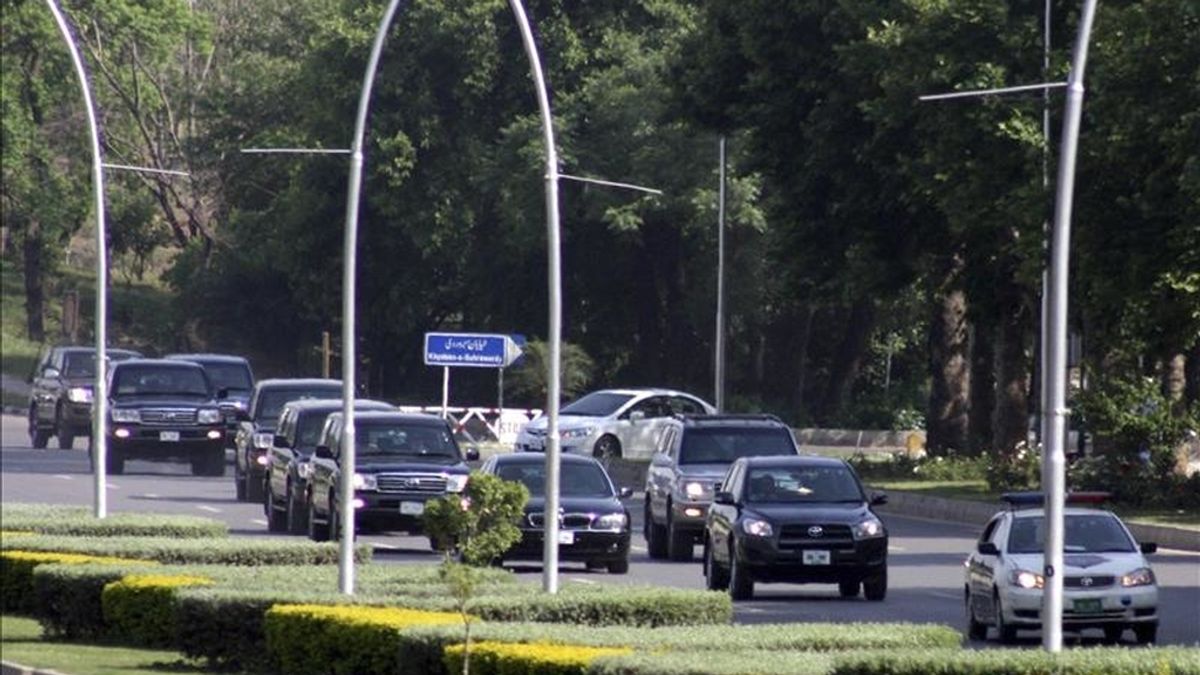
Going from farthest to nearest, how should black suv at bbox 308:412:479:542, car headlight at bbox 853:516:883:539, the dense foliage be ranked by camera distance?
1. the dense foliage
2. black suv at bbox 308:412:479:542
3. car headlight at bbox 853:516:883:539

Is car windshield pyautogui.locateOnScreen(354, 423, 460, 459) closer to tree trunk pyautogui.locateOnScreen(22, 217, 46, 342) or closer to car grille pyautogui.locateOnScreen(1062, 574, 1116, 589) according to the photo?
car grille pyautogui.locateOnScreen(1062, 574, 1116, 589)

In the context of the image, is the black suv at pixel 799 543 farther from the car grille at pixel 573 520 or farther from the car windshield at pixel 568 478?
the car windshield at pixel 568 478

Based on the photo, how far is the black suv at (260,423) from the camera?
43.1 m

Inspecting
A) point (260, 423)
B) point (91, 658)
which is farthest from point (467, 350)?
point (91, 658)

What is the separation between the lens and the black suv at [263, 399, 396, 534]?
36.4m

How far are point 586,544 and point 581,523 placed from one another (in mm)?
255

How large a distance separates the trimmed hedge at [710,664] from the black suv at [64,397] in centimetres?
4116

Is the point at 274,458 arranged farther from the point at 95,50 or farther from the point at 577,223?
the point at 95,50

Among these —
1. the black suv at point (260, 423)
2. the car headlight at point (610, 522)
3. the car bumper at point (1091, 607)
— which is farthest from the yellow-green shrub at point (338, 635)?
the black suv at point (260, 423)

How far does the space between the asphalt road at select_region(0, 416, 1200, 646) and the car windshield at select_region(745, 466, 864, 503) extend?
3.56ft

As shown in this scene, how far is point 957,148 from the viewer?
41938 millimetres

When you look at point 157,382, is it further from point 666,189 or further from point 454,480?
point 666,189

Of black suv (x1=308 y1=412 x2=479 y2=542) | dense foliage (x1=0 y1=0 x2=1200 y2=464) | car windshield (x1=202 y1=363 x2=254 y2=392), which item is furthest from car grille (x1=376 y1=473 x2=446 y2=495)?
car windshield (x1=202 y1=363 x2=254 y2=392)

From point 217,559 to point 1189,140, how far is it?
1598cm
